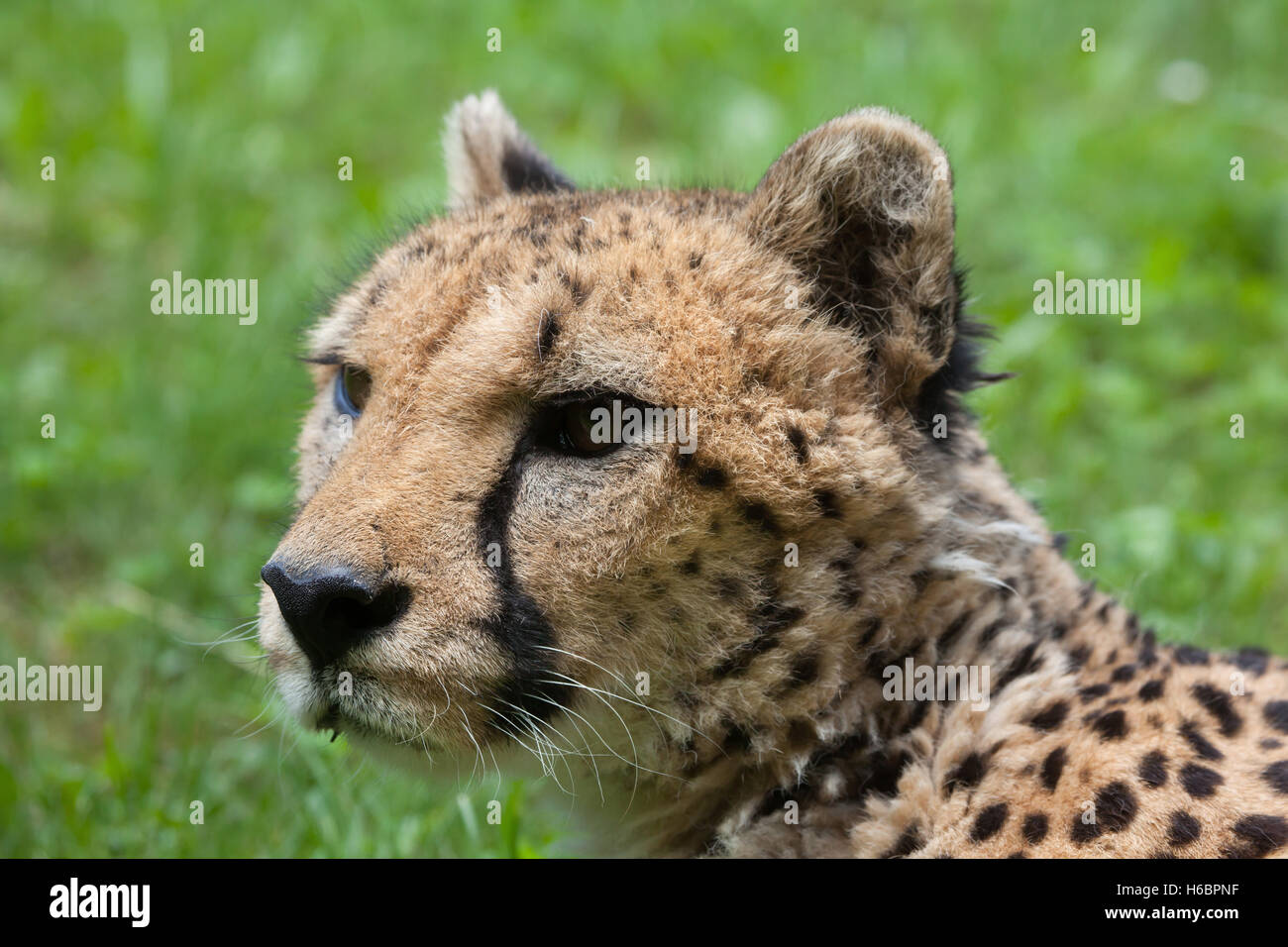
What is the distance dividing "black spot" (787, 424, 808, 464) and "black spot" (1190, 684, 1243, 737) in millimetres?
1076

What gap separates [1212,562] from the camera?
549cm

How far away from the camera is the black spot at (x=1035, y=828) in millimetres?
3018

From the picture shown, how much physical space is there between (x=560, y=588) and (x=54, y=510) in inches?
152

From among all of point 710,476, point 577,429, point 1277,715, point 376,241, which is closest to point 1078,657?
point 1277,715

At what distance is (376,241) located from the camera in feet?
14.5

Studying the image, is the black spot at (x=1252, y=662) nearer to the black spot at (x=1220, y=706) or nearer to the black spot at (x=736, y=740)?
the black spot at (x=1220, y=706)

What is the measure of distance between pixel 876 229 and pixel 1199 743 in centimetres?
141

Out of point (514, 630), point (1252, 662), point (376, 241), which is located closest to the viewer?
point (514, 630)

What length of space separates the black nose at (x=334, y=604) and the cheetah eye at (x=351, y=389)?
28.4 inches

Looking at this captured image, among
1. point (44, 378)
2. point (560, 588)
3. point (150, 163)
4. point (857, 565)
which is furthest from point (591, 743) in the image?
point (150, 163)

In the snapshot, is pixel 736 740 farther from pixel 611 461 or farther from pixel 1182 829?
pixel 1182 829

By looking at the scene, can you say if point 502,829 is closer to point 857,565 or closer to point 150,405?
point 857,565

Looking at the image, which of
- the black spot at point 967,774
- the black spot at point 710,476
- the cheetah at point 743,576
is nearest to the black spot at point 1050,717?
the cheetah at point 743,576

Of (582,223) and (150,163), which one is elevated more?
(150,163)
